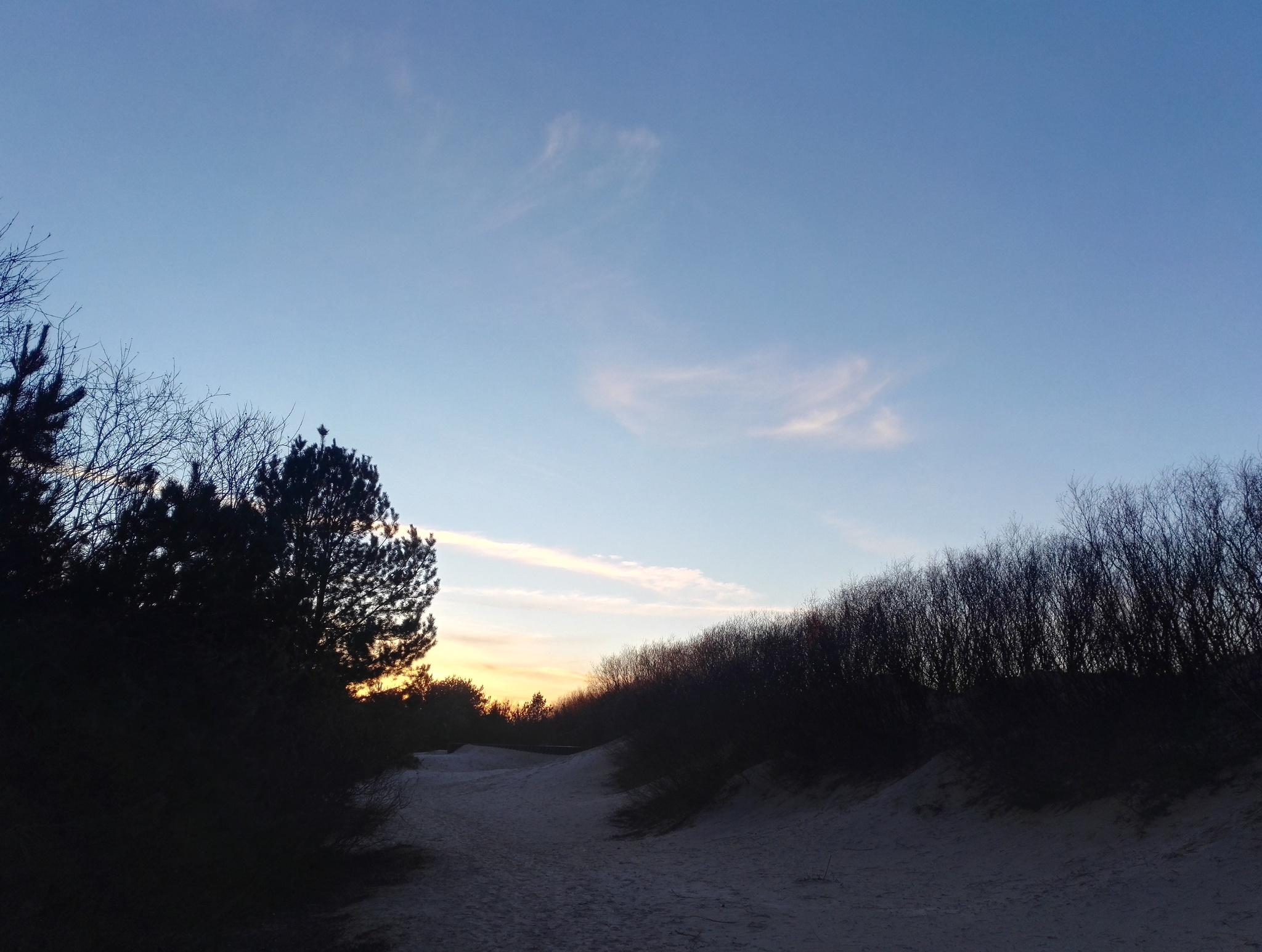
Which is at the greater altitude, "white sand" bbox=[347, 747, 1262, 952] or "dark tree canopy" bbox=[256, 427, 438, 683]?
"dark tree canopy" bbox=[256, 427, 438, 683]

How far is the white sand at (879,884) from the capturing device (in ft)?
32.5

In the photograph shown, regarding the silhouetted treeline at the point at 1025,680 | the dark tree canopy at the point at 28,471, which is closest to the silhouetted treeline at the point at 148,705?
the dark tree canopy at the point at 28,471

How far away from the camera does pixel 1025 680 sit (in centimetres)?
1897

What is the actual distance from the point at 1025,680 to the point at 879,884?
7.65 meters

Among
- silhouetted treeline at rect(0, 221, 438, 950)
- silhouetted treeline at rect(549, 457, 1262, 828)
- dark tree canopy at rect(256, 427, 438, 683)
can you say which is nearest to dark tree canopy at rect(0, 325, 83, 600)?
silhouetted treeline at rect(0, 221, 438, 950)

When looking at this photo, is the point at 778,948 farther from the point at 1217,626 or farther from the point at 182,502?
the point at 1217,626

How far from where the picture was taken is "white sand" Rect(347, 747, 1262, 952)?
9.91 meters

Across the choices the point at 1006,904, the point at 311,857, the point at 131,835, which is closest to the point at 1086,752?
the point at 1006,904

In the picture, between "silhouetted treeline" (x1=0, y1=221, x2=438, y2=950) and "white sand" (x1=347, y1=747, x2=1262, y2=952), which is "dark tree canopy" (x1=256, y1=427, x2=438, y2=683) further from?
"white sand" (x1=347, y1=747, x2=1262, y2=952)

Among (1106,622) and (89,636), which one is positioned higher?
(1106,622)

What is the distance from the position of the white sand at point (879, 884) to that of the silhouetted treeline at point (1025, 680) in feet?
3.81

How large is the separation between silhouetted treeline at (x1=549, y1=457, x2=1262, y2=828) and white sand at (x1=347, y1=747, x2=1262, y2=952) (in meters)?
1.16

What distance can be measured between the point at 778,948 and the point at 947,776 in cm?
992

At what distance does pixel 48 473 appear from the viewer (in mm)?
9297
